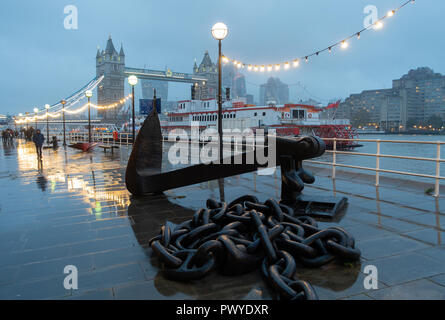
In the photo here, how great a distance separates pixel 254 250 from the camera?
2660 millimetres

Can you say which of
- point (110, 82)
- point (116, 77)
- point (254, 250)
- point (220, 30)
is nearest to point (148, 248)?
point (254, 250)

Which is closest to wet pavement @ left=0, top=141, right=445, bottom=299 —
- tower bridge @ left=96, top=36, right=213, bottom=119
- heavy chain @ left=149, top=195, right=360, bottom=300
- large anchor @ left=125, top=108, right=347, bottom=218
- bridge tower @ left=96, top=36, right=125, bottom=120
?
heavy chain @ left=149, top=195, right=360, bottom=300

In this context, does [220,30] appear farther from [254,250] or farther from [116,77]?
[116,77]

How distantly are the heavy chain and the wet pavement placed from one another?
0.34 ft

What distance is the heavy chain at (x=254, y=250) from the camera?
244 cm

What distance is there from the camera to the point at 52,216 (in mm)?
4652

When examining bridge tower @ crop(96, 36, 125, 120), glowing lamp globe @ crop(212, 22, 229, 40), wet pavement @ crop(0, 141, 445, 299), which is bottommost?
wet pavement @ crop(0, 141, 445, 299)

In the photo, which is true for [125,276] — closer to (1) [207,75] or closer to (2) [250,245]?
(2) [250,245]

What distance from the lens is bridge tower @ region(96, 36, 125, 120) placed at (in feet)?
269

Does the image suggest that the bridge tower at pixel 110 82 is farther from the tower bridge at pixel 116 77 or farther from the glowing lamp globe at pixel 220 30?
the glowing lamp globe at pixel 220 30

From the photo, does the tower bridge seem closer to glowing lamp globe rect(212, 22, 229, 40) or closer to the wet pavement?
glowing lamp globe rect(212, 22, 229, 40)

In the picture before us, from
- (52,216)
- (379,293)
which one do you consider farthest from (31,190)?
(379,293)

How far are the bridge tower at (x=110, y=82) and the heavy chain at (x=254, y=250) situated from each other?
7596cm
